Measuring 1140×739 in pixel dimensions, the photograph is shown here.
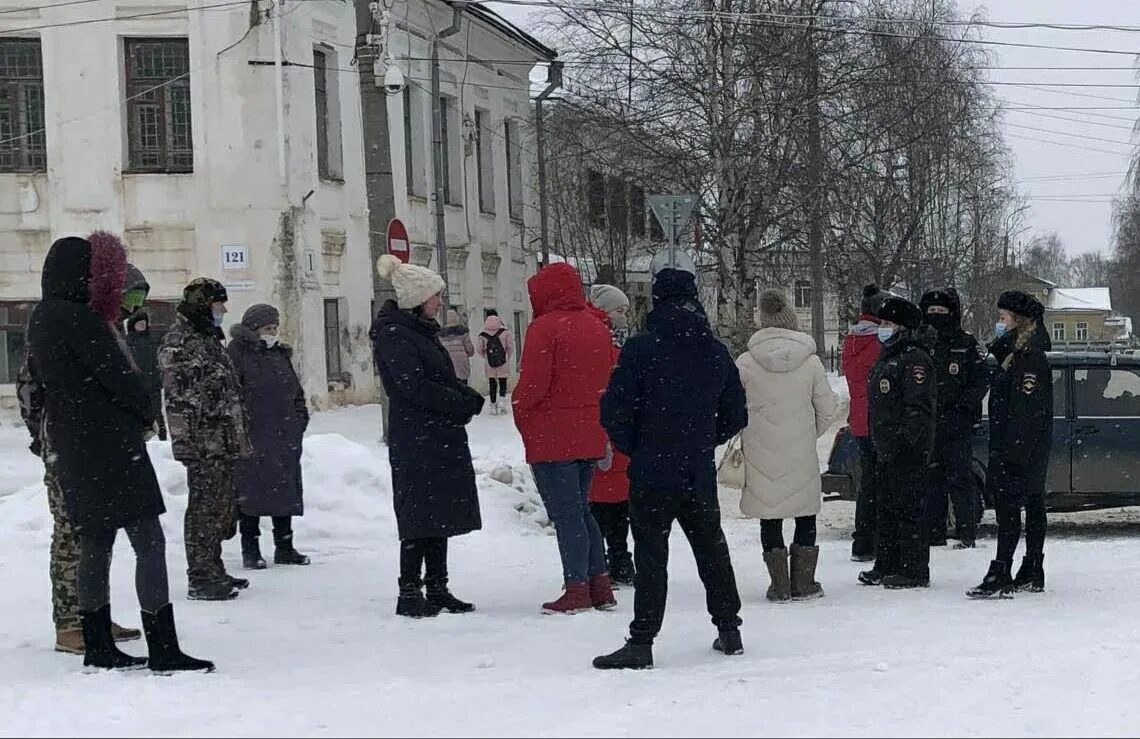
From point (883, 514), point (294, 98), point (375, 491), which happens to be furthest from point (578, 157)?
point (883, 514)

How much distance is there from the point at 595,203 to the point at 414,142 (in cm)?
794

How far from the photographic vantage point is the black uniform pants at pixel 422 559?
763 centimetres

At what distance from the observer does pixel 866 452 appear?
9805 millimetres

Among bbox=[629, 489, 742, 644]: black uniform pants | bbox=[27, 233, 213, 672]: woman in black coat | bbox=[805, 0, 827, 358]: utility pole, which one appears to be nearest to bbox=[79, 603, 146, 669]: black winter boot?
bbox=[27, 233, 213, 672]: woman in black coat

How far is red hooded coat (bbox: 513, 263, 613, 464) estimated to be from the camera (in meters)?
7.45

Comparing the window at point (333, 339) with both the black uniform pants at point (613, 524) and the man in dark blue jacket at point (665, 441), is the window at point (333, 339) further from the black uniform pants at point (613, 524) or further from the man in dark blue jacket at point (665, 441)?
the man in dark blue jacket at point (665, 441)

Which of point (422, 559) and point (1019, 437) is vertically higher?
point (1019, 437)

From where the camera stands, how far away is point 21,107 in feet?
74.8

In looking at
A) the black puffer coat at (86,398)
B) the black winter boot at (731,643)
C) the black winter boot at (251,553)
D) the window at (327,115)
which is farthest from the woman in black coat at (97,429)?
the window at (327,115)

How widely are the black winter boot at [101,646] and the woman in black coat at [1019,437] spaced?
4.60 m

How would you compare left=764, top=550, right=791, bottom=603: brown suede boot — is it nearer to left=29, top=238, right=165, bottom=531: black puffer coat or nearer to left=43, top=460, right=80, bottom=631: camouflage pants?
left=29, top=238, right=165, bottom=531: black puffer coat

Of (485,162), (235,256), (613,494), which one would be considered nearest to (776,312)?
(613,494)

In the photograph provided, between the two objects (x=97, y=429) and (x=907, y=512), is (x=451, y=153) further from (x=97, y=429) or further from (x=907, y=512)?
(x=97, y=429)

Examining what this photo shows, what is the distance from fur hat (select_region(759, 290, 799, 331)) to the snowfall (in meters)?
1.58
